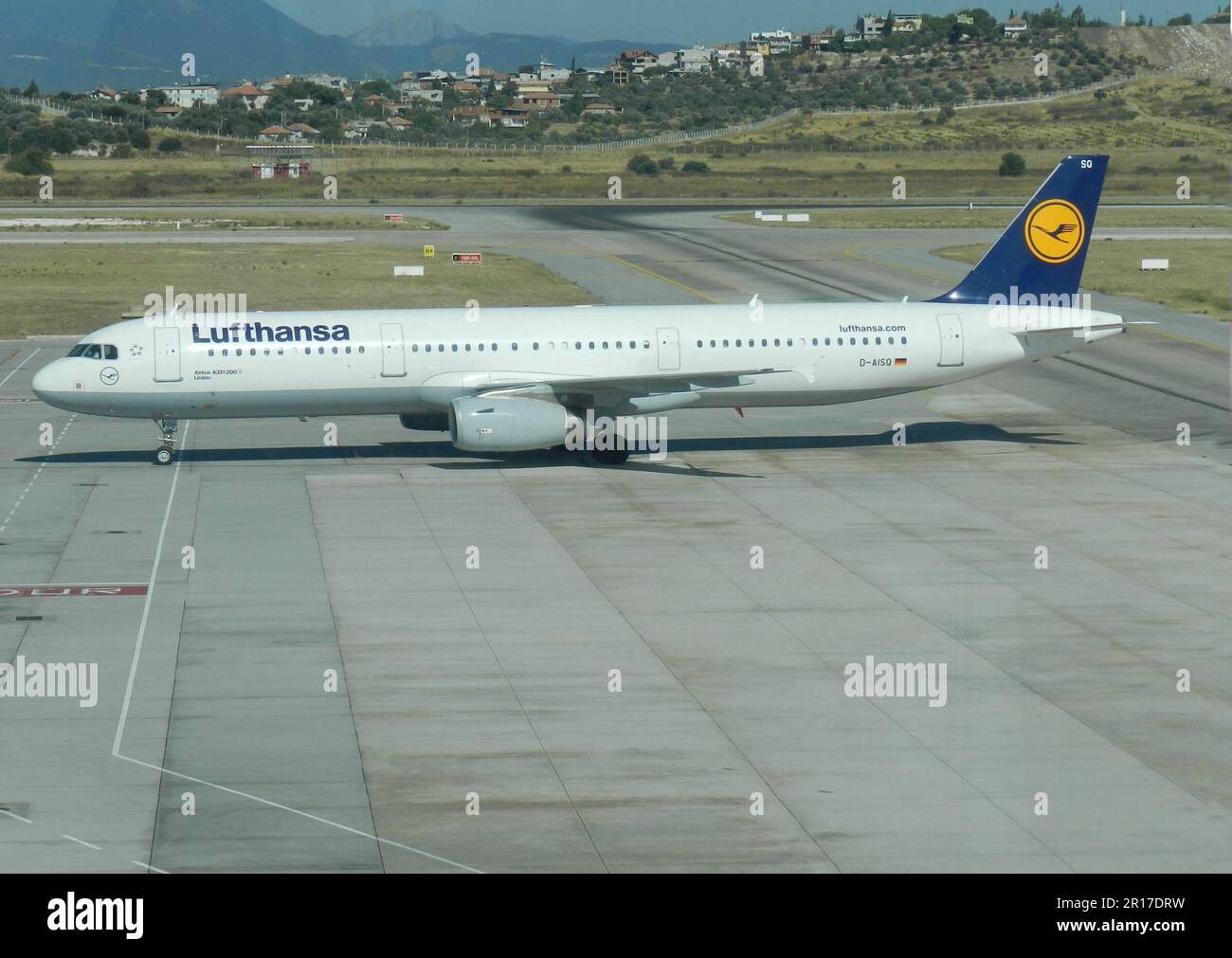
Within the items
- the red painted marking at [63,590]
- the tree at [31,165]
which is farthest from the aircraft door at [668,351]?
the tree at [31,165]

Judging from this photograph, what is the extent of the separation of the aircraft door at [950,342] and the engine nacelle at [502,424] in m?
11.5

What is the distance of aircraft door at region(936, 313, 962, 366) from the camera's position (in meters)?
48.2

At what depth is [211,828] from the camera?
2095 centimetres

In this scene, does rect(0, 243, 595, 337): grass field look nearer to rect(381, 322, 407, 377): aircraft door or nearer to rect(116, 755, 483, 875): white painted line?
rect(381, 322, 407, 377): aircraft door

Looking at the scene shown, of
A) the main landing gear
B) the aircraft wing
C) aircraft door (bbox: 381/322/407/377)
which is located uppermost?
aircraft door (bbox: 381/322/407/377)

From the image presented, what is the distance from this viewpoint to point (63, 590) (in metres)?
33.4

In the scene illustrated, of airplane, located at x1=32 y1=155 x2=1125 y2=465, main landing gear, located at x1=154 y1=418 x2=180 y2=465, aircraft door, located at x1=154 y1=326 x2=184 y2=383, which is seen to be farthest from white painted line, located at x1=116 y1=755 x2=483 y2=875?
main landing gear, located at x1=154 y1=418 x2=180 y2=465

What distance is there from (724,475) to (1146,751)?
22315mm

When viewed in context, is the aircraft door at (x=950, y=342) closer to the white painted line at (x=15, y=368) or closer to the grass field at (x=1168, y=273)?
the white painted line at (x=15, y=368)

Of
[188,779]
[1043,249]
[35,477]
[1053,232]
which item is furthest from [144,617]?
[1053,232]

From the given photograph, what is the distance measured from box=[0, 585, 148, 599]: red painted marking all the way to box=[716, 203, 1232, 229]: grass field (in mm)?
101157

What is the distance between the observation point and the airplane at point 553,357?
44.9 meters

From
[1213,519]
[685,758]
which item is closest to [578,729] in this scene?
[685,758]
